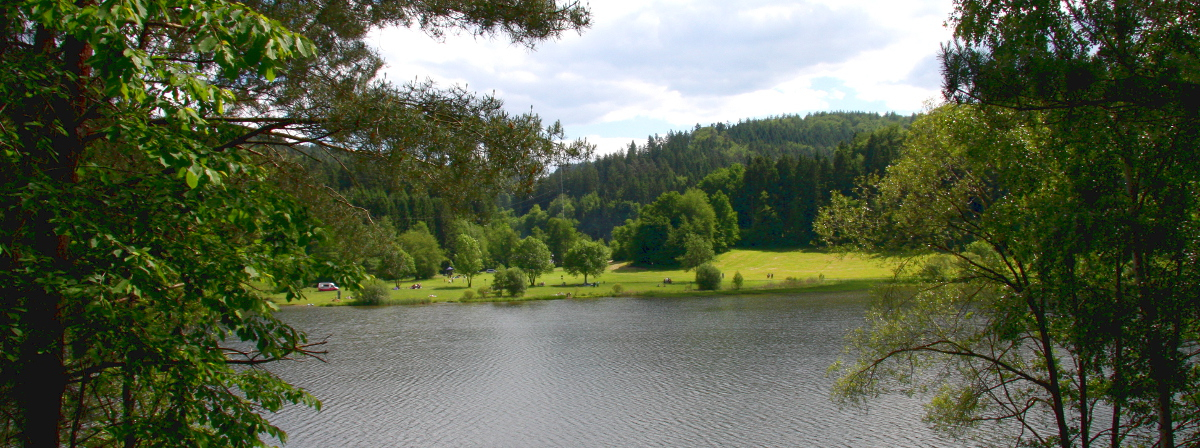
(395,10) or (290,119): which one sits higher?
(395,10)

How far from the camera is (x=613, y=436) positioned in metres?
18.3

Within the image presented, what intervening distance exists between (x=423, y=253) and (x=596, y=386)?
198 ft

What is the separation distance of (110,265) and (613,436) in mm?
15387

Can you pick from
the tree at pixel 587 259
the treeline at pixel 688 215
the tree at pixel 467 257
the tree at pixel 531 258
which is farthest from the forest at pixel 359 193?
the tree at pixel 467 257

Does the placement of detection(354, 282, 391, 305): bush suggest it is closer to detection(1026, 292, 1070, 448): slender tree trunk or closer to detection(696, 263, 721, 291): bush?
detection(696, 263, 721, 291): bush

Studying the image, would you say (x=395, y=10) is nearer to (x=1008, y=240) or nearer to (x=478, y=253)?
(x=1008, y=240)

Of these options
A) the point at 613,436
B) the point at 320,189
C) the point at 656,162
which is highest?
the point at 656,162

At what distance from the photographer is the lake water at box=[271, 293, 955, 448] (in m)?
18.3

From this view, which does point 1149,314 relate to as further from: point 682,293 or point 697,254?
point 697,254

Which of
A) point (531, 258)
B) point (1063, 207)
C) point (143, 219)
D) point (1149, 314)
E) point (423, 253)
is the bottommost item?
point (1149, 314)

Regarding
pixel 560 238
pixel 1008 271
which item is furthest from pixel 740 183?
pixel 1008 271

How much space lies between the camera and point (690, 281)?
68375 mm

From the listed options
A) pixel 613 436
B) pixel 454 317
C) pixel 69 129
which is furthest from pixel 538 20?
pixel 454 317

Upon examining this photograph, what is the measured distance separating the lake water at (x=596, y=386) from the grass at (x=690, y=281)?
15.2 meters
